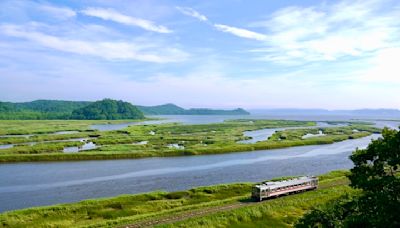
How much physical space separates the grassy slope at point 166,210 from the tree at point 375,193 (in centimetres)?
1709

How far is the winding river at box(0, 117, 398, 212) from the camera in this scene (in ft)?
191

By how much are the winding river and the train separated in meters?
15.1

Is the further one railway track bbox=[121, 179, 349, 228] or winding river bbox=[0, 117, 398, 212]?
winding river bbox=[0, 117, 398, 212]

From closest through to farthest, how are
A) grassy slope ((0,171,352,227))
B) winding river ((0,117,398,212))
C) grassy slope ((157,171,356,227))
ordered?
grassy slope ((157,171,356,227)) < grassy slope ((0,171,352,227)) < winding river ((0,117,398,212))

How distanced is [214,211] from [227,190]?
14643 millimetres

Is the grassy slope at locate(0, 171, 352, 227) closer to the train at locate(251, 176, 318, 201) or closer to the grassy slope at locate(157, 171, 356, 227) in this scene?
the grassy slope at locate(157, 171, 356, 227)

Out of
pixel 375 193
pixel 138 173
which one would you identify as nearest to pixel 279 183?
pixel 375 193

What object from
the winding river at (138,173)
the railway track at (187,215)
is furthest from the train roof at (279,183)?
the winding river at (138,173)

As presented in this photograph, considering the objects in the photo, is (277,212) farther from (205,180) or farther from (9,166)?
(9,166)

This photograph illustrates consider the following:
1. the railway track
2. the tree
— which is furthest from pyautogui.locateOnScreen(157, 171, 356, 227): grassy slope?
the tree

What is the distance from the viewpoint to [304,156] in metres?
99.4

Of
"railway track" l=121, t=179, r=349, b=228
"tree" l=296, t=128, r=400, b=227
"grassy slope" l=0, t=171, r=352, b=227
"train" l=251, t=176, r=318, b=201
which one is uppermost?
"tree" l=296, t=128, r=400, b=227

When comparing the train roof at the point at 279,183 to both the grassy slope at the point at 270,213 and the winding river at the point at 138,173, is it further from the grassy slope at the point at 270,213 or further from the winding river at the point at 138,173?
the winding river at the point at 138,173

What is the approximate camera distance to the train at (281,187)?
49.5 meters
